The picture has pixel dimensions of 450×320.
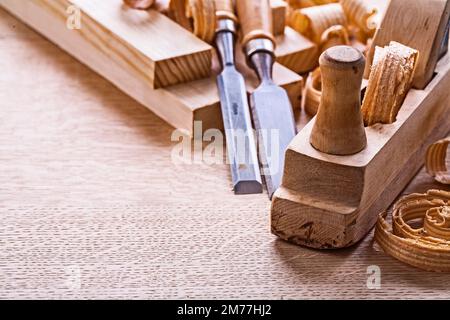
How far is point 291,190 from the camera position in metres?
0.88

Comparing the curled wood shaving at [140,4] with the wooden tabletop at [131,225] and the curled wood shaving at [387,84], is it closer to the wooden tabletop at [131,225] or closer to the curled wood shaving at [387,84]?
the wooden tabletop at [131,225]

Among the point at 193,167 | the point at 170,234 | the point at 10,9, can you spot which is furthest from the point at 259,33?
the point at 10,9

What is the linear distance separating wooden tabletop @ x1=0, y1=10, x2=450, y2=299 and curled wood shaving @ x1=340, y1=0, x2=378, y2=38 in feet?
0.64

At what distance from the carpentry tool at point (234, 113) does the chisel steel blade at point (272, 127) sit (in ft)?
0.03

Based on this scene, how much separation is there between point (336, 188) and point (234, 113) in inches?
8.2

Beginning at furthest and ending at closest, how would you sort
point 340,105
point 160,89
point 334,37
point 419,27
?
point 334,37, point 160,89, point 419,27, point 340,105

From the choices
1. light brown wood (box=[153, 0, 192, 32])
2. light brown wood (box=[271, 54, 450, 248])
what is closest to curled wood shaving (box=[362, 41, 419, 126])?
light brown wood (box=[271, 54, 450, 248])

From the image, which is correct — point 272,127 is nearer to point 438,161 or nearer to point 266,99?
point 266,99

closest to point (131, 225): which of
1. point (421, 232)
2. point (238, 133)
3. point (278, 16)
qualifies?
point (238, 133)

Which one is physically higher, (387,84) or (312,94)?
(387,84)

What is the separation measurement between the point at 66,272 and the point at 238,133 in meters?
0.27

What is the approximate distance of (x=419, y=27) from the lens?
0.95m

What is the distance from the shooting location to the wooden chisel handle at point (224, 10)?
112 centimetres
